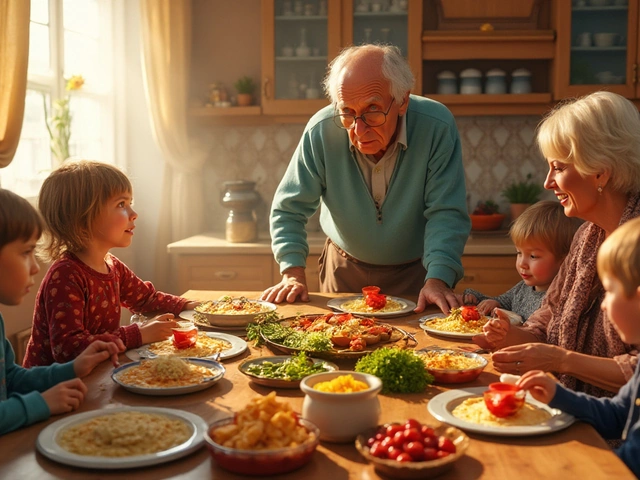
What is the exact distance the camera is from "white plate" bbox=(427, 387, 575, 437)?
139cm

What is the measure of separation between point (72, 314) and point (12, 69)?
5.28 feet

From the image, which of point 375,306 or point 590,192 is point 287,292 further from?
point 590,192

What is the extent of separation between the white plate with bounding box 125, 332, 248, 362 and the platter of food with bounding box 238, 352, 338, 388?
149 mm

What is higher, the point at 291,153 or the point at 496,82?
the point at 496,82

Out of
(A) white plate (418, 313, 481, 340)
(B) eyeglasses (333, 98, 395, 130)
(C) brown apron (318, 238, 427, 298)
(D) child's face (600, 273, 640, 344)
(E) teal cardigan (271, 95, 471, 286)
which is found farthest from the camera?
(C) brown apron (318, 238, 427, 298)

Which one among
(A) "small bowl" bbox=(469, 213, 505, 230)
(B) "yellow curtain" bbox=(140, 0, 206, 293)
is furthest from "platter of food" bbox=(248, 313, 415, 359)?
(B) "yellow curtain" bbox=(140, 0, 206, 293)

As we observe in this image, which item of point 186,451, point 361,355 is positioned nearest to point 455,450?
point 186,451

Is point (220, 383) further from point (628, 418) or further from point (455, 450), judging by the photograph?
point (628, 418)

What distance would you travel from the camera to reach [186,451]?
130 centimetres

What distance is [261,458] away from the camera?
3.99 ft

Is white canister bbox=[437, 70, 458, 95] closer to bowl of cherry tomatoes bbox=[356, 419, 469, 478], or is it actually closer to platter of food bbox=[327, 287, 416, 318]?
platter of food bbox=[327, 287, 416, 318]

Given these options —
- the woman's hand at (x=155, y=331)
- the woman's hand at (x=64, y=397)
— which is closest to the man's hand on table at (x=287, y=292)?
the woman's hand at (x=155, y=331)

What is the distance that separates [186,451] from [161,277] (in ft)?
12.0

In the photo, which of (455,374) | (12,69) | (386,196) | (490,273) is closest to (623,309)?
(455,374)
